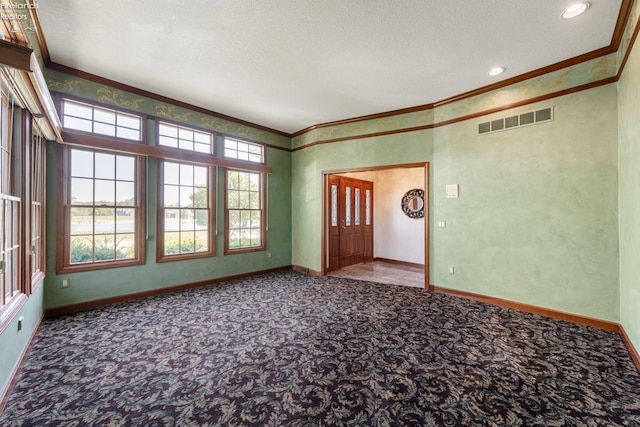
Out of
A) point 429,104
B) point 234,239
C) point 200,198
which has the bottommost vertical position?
point 234,239

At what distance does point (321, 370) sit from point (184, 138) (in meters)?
4.48

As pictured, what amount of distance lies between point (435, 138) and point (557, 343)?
3.33 meters

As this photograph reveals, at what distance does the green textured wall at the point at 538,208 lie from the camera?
3305 mm

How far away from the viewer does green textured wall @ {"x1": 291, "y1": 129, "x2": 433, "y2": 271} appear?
5.08 m

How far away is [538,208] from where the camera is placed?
12.3ft

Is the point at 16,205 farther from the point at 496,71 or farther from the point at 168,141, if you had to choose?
the point at 496,71

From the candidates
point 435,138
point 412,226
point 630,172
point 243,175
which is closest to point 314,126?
point 243,175

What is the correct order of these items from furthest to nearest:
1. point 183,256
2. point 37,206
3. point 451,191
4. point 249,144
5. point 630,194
Answer: 1. point 249,144
2. point 183,256
3. point 451,191
4. point 37,206
5. point 630,194

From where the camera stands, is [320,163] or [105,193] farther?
[320,163]

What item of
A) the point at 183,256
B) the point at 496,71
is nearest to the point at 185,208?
the point at 183,256

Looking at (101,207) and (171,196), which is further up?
(171,196)

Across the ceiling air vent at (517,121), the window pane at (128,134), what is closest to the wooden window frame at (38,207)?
the window pane at (128,134)

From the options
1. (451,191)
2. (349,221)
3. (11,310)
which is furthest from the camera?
(349,221)

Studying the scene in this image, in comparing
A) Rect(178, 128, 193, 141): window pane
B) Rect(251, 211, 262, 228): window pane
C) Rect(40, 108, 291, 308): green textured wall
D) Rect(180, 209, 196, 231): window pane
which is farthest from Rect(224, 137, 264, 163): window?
Rect(180, 209, 196, 231): window pane
